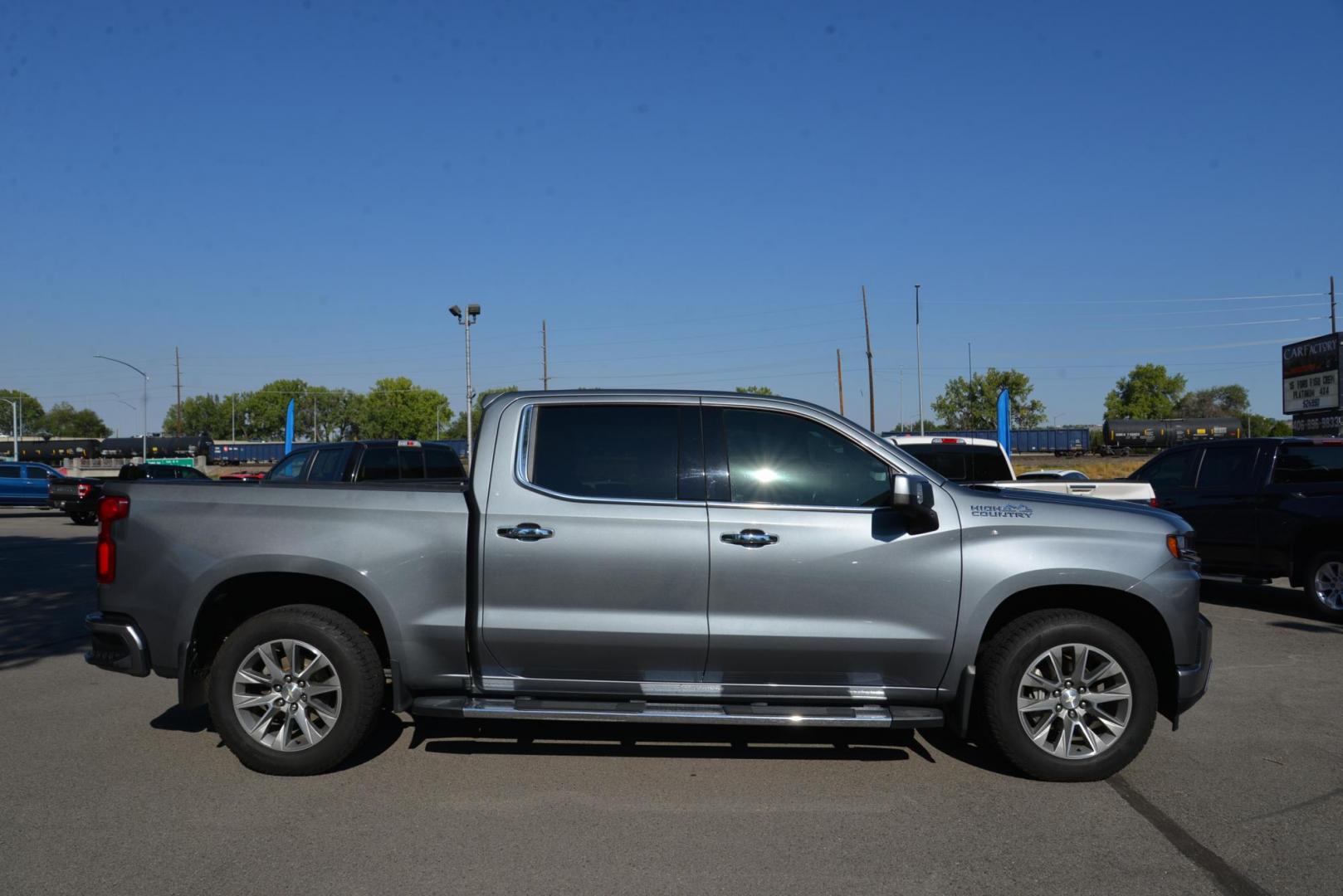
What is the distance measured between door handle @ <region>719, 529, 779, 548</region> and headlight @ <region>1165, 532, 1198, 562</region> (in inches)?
80.7

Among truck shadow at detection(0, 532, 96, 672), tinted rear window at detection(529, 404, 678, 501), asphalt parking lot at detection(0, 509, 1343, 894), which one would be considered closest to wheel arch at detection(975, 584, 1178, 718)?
asphalt parking lot at detection(0, 509, 1343, 894)

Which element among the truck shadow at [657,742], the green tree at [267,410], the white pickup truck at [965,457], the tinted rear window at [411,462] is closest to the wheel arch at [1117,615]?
the truck shadow at [657,742]

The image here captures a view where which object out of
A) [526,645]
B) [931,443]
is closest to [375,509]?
[526,645]

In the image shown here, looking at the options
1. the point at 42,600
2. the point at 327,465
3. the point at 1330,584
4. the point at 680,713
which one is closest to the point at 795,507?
the point at 680,713

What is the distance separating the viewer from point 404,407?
417ft

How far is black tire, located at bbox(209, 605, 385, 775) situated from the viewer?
5039 mm

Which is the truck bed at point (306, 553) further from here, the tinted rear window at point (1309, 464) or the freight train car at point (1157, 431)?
the freight train car at point (1157, 431)

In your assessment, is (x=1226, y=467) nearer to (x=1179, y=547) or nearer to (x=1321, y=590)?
(x=1321, y=590)

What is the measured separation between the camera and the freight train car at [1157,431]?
77875 millimetres

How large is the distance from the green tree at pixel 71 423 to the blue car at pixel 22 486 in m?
144

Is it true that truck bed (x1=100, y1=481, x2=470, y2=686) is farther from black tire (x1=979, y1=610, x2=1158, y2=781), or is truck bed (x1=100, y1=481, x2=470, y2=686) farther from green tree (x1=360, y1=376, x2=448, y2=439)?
green tree (x1=360, y1=376, x2=448, y2=439)

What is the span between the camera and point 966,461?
429 inches

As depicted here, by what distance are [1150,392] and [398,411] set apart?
97.9 m

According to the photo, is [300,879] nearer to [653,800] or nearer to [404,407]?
[653,800]
